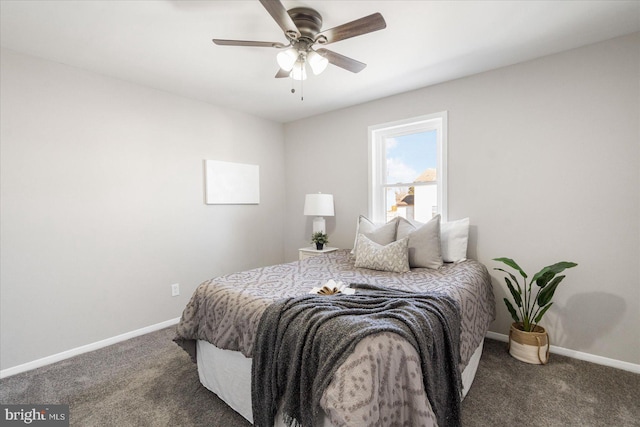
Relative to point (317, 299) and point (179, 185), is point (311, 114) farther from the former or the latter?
point (317, 299)

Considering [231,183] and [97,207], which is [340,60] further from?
[97,207]

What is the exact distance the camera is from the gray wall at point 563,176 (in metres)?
2.17

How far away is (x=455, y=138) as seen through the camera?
9.54 feet

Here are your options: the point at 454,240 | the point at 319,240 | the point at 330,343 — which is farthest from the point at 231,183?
the point at 330,343

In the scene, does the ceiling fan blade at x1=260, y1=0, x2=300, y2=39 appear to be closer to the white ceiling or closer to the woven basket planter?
the white ceiling

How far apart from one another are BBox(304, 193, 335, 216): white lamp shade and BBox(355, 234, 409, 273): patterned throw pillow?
1053 mm

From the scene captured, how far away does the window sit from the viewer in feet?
10.0

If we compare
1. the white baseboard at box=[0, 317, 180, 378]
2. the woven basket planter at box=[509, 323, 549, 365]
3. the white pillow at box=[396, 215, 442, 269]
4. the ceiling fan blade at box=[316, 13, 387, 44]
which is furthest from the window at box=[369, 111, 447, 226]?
the white baseboard at box=[0, 317, 180, 378]

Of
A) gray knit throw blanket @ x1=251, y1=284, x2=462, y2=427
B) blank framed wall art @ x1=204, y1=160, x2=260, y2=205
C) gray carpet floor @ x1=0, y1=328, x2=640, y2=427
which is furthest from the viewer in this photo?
blank framed wall art @ x1=204, y1=160, x2=260, y2=205

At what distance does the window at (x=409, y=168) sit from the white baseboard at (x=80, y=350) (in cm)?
260

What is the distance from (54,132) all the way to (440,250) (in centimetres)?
336

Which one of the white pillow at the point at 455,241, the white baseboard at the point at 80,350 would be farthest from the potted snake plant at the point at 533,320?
the white baseboard at the point at 80,350

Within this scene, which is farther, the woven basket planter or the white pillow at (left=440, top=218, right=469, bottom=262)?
the white pillow at (left=440, top=218, right=469, bottom=262)

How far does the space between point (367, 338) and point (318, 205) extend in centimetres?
251
